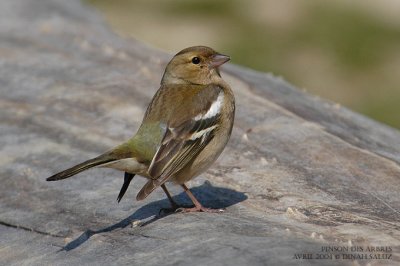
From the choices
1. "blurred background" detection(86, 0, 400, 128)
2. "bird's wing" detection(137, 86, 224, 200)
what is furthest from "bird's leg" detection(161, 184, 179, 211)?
"blurred background" detection(86, 0, 400, 128)

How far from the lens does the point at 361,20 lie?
1605 cm

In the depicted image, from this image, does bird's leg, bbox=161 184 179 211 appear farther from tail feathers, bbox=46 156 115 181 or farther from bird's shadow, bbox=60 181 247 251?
tail feathers, bbox=46 156 115 181

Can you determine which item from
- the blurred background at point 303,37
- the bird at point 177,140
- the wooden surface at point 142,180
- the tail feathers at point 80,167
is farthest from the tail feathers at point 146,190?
the blurred background at point 303,37

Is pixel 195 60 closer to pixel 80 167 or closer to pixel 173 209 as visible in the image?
pixel 173 209

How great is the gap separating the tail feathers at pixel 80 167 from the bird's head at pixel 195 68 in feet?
3.71

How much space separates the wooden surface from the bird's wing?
0.97 feet

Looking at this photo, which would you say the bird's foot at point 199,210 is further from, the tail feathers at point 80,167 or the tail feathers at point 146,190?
the tail feathers at point 80,167

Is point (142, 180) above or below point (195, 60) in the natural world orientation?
below

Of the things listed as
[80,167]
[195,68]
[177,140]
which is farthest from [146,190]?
[195,68]

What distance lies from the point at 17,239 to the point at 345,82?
31.0 feet

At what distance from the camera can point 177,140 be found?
6.01 metres

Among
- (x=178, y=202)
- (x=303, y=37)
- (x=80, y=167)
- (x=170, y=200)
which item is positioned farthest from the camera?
(x=303, y=37)

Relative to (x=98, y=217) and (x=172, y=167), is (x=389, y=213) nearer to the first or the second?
(x=172, y=167)

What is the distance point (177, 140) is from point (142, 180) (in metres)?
0.74
